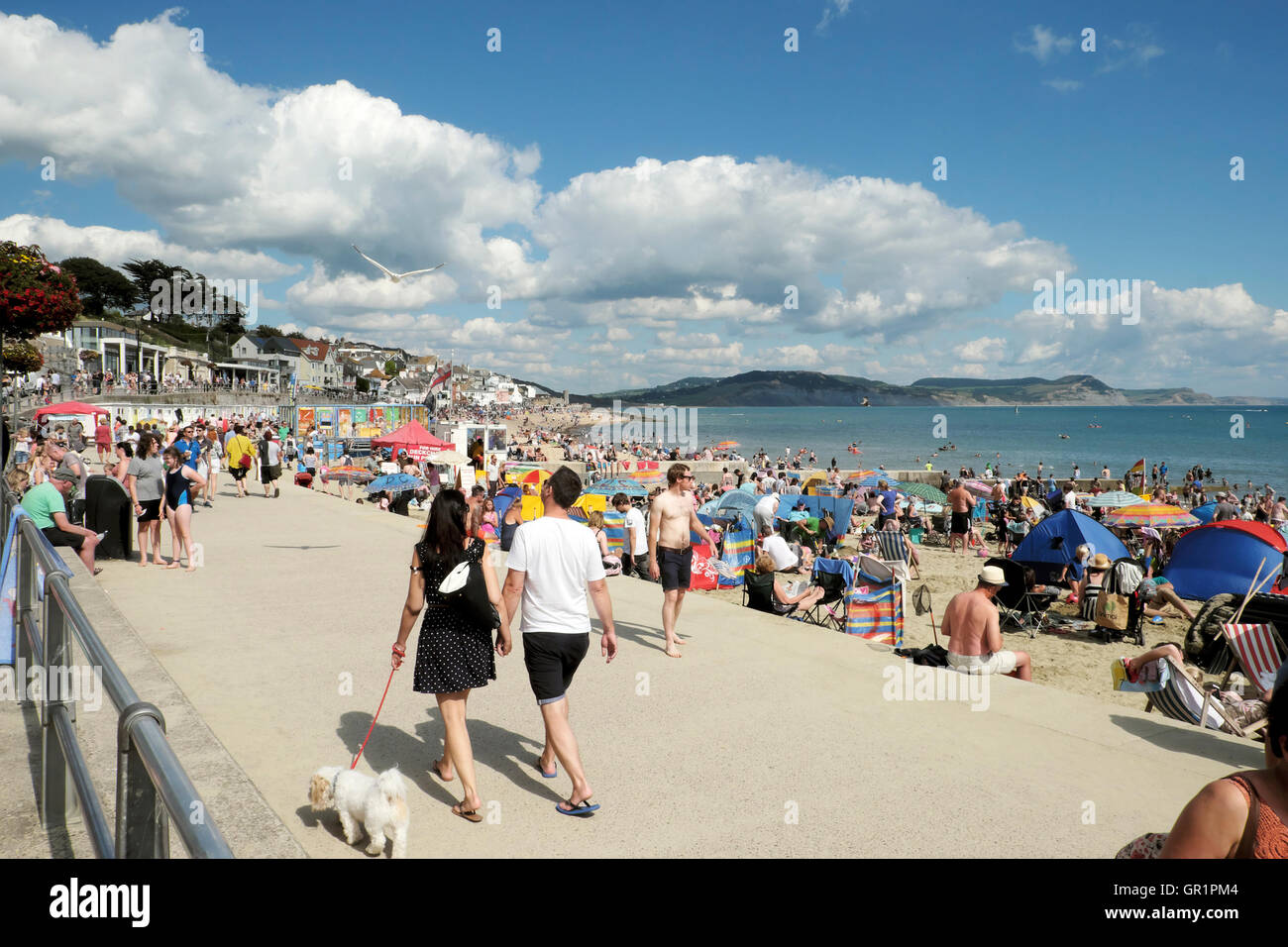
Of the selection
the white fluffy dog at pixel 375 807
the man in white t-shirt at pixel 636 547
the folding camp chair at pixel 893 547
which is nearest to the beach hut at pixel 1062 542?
the folding camp chair at pixel 893 547

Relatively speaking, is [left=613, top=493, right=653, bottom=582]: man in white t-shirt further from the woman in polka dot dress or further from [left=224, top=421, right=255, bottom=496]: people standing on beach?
[left=224, top=421, right=255, bottom=496]: people standing on beach

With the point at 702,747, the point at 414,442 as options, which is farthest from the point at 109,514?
the point at 414,442

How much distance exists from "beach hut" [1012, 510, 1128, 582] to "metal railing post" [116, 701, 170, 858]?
46.7ft

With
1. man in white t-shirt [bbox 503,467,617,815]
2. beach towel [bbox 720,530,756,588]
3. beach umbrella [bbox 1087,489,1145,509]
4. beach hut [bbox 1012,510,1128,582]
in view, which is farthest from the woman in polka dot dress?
beach umbrella [bbox 1087,489,1145,509]

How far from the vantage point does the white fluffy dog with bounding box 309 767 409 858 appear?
3309 millimetres

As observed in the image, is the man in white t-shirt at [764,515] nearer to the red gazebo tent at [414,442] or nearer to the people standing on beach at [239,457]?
the people standing on beach at [239,457]

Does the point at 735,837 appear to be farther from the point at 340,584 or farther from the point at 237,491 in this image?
the point at 237,491

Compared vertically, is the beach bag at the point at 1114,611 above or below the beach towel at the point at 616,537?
below

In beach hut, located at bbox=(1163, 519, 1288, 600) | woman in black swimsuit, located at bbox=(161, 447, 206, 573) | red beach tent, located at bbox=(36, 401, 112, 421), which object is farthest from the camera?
red beach tent, located at bbox=(36, 401, 112, 421)

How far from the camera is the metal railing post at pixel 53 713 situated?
318 cm

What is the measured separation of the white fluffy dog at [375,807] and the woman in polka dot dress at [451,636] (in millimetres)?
461

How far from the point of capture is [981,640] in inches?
250
